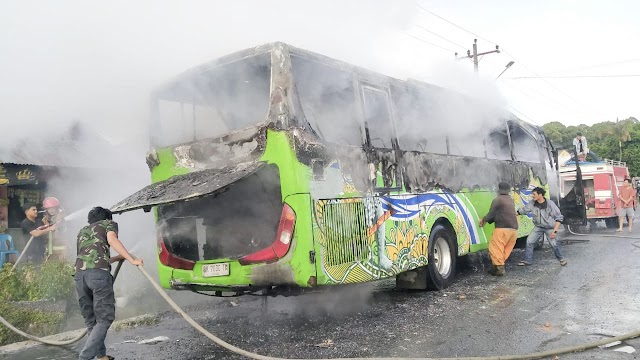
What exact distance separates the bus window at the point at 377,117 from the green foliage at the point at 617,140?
44.9 metres

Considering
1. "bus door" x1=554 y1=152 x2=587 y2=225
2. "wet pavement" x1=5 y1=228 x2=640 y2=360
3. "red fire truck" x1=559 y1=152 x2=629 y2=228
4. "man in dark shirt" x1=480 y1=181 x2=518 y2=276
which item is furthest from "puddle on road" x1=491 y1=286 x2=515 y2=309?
"red fire truck" x1=559 y1=152 x2=629 y2=228

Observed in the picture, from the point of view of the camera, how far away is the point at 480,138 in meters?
8.61

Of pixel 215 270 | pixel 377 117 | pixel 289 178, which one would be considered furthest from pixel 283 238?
pixel 377 117

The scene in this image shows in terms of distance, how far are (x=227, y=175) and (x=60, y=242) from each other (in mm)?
4660

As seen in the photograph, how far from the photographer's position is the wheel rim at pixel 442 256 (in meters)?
7.23

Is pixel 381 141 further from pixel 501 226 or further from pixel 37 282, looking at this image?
pixel 37 282

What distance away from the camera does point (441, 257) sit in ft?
24.1

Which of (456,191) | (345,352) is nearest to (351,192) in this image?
(345,352)

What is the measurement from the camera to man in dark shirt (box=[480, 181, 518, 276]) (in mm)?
8203

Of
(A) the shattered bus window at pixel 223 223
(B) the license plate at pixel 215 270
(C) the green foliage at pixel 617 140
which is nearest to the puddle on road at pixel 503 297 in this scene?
(A) the shattered bus window at pixel 223 223

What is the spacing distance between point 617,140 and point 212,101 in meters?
51.4

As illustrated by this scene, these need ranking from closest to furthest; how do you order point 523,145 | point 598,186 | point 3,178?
point 3,178
point 523,145
point 598,186

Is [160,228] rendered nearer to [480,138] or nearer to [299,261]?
[299,261]

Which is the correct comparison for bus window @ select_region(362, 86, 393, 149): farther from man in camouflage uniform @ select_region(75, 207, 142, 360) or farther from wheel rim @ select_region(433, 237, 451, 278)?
man in camouflage uniform @ select_region(75, 207, 142, 360)
